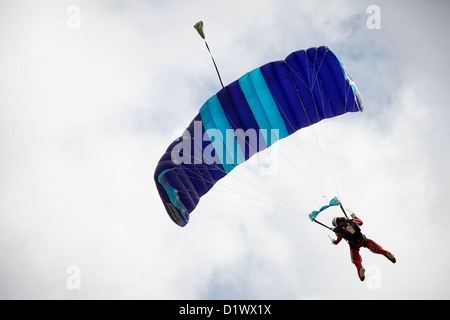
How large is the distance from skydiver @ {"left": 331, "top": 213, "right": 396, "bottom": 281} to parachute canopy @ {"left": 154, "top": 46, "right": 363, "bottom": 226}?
3.08 metres

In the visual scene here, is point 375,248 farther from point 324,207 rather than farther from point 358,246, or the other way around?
point 324,207

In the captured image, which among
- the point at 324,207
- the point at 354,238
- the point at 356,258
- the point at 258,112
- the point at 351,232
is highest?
the point at 258,112

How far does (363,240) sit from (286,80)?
4720 millimetres

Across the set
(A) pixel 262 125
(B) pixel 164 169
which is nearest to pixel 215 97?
(A) pixel 262 125

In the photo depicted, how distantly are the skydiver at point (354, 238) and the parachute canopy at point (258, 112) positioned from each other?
308 centimetres

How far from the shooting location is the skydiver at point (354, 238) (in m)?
8.94

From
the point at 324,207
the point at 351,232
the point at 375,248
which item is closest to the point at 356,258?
the point at 375,248

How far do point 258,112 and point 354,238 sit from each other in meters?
4.27

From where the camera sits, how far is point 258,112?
34.6 ft

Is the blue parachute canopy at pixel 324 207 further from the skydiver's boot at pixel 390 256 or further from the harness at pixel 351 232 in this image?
the skydiver's boot at pixel 390 256

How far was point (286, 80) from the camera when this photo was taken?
33.7ft

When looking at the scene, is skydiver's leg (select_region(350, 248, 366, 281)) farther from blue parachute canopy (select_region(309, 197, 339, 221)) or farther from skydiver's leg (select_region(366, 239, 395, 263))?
blue parachute canopy (select_region(309, 197, 339, 221))

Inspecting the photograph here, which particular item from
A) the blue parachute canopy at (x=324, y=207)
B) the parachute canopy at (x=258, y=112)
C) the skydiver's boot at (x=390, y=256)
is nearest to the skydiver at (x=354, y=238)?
the skydiver's boot at (x=390, y=256)
